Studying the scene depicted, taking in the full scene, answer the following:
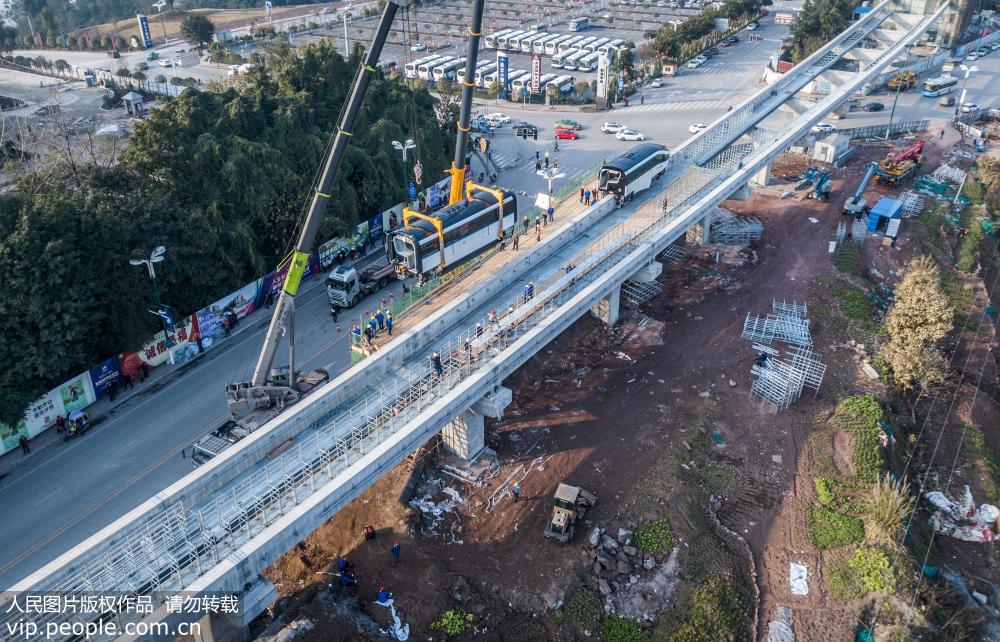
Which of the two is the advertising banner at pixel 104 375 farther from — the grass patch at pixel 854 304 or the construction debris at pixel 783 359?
the grass patch at pixel 854 304

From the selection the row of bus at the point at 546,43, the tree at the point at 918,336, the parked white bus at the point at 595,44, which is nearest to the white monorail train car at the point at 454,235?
the tree at the point at 918,336

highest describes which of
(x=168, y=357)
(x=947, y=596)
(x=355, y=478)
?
(x=355, y=478)

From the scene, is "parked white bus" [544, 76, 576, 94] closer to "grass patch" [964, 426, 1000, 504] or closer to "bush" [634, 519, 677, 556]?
"grass patch" [964, 426, 1000, 504]

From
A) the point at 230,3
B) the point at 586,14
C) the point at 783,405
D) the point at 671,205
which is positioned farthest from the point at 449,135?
the point at 230,3

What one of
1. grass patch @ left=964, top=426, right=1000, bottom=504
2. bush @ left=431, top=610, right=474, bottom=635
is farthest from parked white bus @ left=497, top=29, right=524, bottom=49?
bush @ left=431, top=610, right=474, bottom=635

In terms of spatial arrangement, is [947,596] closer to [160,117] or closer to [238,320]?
[238,320]
